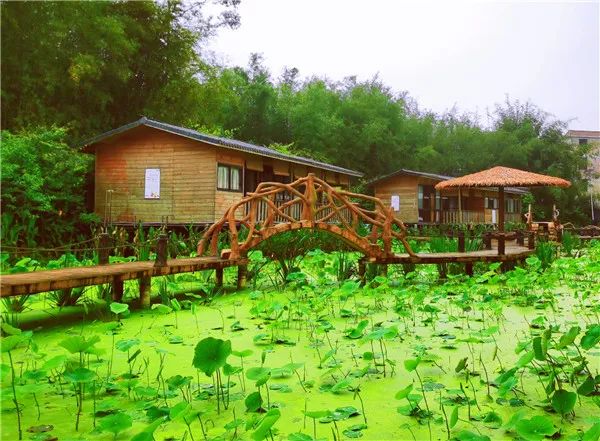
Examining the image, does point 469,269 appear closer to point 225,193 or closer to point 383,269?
point 383,269

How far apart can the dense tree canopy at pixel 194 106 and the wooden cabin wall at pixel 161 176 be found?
146 cm

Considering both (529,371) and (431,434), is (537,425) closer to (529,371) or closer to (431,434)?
(431,434)

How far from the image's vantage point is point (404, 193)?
1042 inches

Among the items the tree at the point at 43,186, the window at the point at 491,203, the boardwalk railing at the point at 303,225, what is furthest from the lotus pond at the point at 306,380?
the window at the point at 491,203

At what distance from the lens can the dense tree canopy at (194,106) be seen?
16656 millimetres

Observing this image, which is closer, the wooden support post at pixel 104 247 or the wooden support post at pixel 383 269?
the wooden support post at pixel 104 247

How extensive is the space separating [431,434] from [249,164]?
15.7 m

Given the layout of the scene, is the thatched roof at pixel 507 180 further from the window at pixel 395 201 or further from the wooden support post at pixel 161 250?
the window at pixel 395 201

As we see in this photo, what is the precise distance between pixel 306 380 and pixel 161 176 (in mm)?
14250

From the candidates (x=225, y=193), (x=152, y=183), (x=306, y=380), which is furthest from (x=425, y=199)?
(x=306, y=380)

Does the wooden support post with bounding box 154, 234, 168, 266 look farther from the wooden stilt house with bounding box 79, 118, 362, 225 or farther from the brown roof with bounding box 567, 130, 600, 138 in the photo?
the brown roof with bounding box 567, 130, 600, 138

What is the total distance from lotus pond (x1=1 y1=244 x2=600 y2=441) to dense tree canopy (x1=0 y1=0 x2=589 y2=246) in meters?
10.4

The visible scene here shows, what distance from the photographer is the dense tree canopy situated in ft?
54.6

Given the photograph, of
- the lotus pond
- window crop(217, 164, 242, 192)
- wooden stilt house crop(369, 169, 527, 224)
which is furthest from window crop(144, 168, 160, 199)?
wooden stilt house crop(369, 169, 527, 224)
